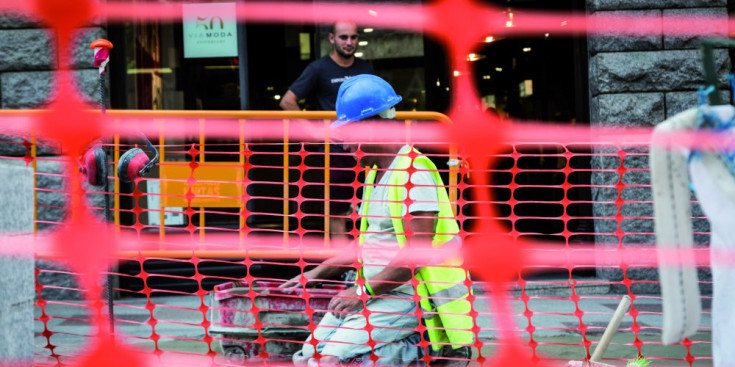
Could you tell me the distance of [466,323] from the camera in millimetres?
3648

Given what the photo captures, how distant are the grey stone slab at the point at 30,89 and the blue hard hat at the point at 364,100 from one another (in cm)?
398

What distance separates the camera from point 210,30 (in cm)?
790

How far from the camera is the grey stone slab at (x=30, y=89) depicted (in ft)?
23.6

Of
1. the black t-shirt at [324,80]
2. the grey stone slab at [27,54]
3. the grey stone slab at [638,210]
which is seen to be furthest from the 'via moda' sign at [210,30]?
the grey stone slab at [638,210]

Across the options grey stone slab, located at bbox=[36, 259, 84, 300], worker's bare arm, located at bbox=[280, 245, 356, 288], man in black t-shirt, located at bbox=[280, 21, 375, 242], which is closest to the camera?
worker's bare arm, located at bbox=[280, 245, 356, 288]

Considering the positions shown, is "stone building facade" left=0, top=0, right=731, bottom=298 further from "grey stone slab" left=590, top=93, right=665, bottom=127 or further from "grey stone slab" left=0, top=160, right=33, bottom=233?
"grey stone slab" left=0, top=160, right=33, bottom=233

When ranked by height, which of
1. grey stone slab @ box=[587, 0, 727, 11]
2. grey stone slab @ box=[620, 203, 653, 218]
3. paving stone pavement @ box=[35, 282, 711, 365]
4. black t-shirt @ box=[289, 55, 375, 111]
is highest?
grey stone slab @ box=[587, 0, 727, 11]

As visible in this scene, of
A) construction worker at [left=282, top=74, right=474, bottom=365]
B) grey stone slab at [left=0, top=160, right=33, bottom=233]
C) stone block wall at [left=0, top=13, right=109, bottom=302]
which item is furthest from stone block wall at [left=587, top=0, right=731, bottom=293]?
grey stone slab at [left=0, top=160, right=33, bottom=233]

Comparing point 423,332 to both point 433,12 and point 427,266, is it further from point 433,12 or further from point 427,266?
point 433,12

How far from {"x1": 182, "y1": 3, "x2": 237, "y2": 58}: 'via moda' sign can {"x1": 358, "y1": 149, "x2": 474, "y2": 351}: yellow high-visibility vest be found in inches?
175

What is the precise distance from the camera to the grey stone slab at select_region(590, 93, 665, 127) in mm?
7312

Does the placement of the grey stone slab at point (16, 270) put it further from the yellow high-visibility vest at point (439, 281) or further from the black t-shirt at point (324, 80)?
the black t-shirt at point (324, 80)

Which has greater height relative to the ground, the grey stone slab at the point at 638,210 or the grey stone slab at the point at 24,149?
the grey stone slab at the point at 24,149

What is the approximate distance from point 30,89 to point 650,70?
17.3 ft
